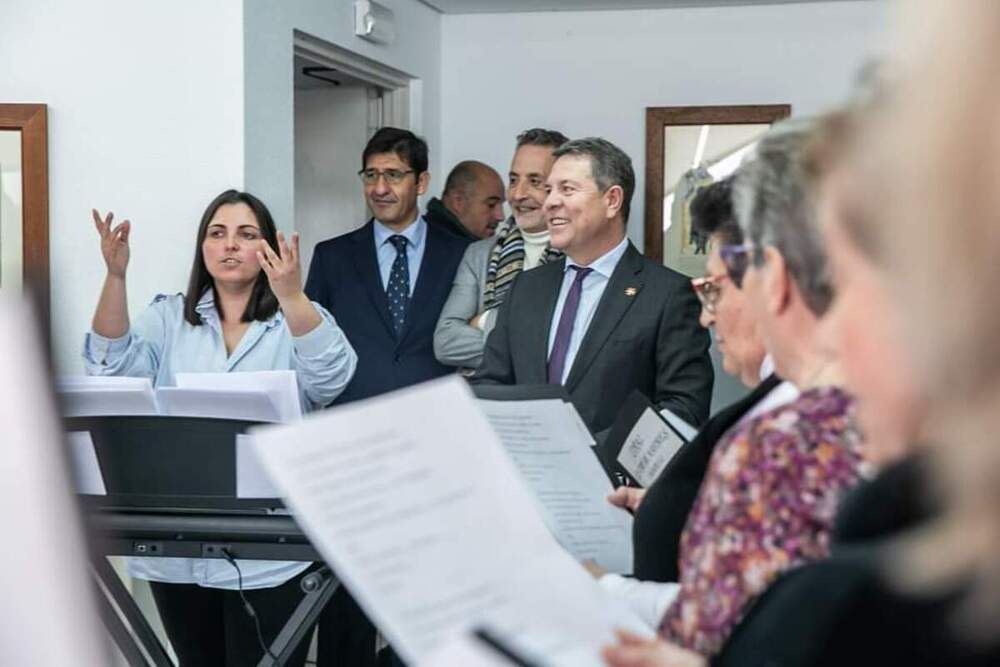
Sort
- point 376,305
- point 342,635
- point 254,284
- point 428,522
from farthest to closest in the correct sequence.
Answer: point 376,305 → point 342,635 → point 254,284 → point 428,522

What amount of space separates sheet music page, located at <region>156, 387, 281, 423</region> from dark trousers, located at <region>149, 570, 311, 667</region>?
0.69 m

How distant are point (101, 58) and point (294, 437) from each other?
137 inches

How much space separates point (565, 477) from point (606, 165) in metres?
1.86

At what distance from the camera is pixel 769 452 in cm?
125

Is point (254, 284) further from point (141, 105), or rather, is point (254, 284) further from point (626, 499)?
point (626, 499)

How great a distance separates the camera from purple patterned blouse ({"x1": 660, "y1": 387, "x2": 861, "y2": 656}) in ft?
4.01

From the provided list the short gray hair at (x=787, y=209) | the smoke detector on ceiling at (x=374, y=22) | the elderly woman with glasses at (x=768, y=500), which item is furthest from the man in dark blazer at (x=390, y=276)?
the elderly woman with glasses at (x=768, y=500)

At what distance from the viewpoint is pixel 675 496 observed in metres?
1.82

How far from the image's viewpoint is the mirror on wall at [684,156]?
19.9 ft

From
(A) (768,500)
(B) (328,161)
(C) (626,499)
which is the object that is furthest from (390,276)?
(A) (768,500)

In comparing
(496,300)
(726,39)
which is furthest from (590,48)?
(496,300)

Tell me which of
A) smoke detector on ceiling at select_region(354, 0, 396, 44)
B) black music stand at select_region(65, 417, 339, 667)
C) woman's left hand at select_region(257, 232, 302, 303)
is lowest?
black music stand at select_region(65, 417, 339, 667)

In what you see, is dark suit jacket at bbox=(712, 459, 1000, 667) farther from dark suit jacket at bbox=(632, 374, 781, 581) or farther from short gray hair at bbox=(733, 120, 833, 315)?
dark suit jacket at bbox=(632, 374, 781, 581)

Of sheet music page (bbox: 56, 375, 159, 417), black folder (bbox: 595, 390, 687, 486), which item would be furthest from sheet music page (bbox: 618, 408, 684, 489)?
sheet music page (bbox: 56, 375, 159, 417)
